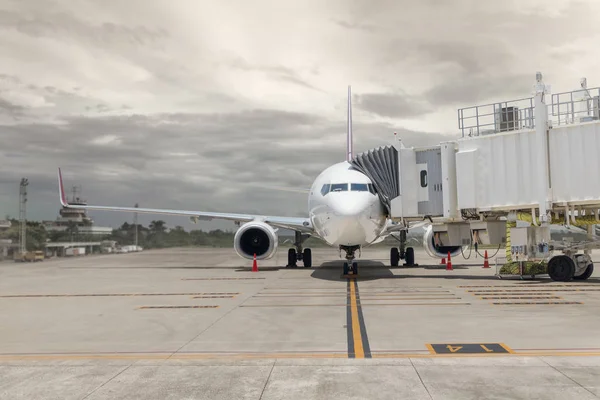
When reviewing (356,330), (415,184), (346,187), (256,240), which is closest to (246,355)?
(356,330)

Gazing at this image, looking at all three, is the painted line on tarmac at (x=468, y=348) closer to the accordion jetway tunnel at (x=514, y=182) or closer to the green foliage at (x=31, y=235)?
the accordion jetway tunnel at (x=514, y=182)

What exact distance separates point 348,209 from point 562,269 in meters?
7.94

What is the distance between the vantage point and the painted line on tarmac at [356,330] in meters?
7.89

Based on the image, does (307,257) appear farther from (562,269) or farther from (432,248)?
(562,269)

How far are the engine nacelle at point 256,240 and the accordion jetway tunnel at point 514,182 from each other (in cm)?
708

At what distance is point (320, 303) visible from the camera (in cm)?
1387

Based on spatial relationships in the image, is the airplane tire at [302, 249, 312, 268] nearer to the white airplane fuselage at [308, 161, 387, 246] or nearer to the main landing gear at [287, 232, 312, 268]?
the main landing gear at [287, 232, 312, 268]

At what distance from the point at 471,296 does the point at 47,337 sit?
35.7ft

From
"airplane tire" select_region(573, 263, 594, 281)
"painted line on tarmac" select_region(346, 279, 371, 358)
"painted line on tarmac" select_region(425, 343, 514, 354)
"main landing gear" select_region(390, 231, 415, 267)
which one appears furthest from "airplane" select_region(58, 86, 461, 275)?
"painted line on tarmac" select_region(425, 343, 514, 354)

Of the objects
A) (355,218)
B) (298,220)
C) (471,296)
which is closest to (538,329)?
(471,296)

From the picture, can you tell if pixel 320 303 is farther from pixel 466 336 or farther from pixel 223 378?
pixel 223 378

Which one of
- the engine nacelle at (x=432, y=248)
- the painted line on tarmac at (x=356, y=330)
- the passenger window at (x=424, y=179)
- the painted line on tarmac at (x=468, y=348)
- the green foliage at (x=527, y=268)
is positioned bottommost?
the painted line on tarmac at (x=356, y=330)

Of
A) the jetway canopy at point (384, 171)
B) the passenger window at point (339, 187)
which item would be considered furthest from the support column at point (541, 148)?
the passenger window at point (339, 187)

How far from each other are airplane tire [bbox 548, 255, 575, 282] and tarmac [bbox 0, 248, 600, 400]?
2.66 meters
